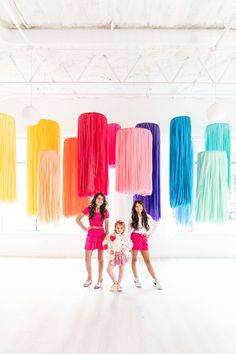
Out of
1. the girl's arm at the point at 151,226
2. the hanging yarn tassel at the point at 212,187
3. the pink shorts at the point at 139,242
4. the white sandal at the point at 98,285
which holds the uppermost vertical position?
the hanging yarn tassel at the point at 212,187

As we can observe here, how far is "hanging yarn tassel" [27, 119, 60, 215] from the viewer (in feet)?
8.74

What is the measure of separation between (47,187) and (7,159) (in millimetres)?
389

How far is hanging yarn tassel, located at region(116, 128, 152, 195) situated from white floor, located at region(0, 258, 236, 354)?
1117 millimetres

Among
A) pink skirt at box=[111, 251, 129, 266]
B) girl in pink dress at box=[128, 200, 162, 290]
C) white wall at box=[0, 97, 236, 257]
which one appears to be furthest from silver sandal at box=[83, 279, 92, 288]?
white wall at box=[0, 97, 236, 257]

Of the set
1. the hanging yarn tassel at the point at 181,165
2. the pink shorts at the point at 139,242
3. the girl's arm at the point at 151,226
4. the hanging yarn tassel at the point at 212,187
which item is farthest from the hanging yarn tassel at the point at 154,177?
the pink shorts at the point at 139,242

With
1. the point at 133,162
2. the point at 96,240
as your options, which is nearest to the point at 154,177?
the point at 133,162

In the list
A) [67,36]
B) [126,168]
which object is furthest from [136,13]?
[126,168]

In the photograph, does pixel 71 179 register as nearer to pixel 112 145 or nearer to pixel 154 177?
pixel 112 145

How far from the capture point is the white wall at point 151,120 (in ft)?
17.9

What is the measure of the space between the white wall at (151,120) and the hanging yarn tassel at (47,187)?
294 centimetres

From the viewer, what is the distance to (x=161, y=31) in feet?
10.8

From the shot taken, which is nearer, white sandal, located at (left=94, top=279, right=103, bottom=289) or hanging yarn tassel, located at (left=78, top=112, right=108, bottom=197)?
hanging yarn tassel, located at (left=78, top=112, right=108, bottom=197)

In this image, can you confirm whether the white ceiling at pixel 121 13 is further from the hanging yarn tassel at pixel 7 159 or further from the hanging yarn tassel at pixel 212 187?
the hanging yarn tassel at pixel 212 187

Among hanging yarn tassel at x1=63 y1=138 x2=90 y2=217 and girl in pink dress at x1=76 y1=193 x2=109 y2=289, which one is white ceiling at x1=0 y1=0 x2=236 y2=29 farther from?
girl in pink dress at x1=76 y1=193 x2=109 y2=289
